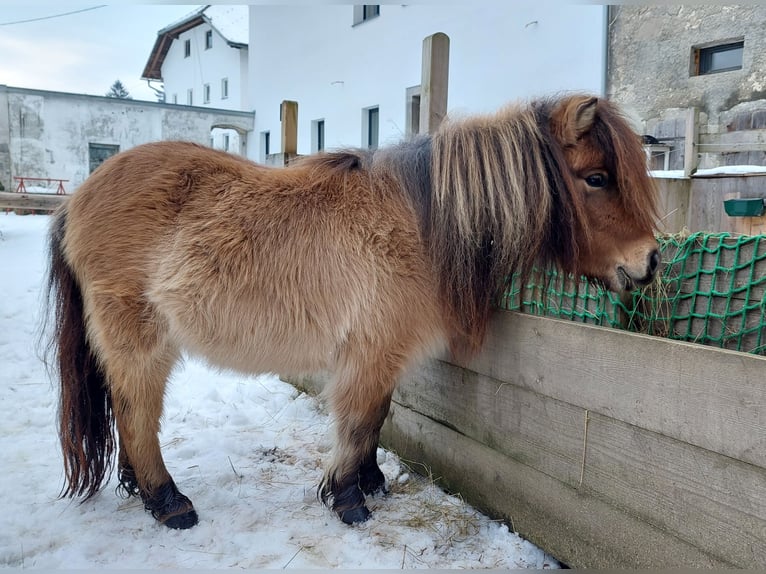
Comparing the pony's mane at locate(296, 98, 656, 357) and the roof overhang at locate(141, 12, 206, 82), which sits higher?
the roof overhang at locate(141, 12, 206, 82)

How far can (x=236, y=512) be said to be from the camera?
2.71 metres

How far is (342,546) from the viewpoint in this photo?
2420mm

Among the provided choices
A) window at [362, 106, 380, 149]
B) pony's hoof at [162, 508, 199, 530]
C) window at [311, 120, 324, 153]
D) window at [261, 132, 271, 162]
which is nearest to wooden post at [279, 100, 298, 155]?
pony's hoof at [162, 508, 199, 530]

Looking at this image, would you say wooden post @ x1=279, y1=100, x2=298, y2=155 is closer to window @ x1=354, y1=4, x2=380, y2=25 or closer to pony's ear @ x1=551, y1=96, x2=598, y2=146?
pony's ear @ x1=551, y1=96, x2=598, y2=146

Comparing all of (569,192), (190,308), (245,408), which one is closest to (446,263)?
(569,192)

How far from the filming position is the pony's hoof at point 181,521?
2.58 metres

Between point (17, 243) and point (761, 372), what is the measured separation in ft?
33.5

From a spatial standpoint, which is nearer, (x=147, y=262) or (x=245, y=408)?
(x=147, y=262)

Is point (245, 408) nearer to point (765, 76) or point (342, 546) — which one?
point (342, 546)

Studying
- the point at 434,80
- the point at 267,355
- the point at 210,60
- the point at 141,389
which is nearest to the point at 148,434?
the point at 141,389

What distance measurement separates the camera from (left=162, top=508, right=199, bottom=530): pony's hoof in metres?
2.58

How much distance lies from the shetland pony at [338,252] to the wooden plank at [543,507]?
1.66 ft

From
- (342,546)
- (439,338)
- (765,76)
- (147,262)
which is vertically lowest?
(342,546)

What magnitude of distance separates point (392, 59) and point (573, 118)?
41.4 ft
